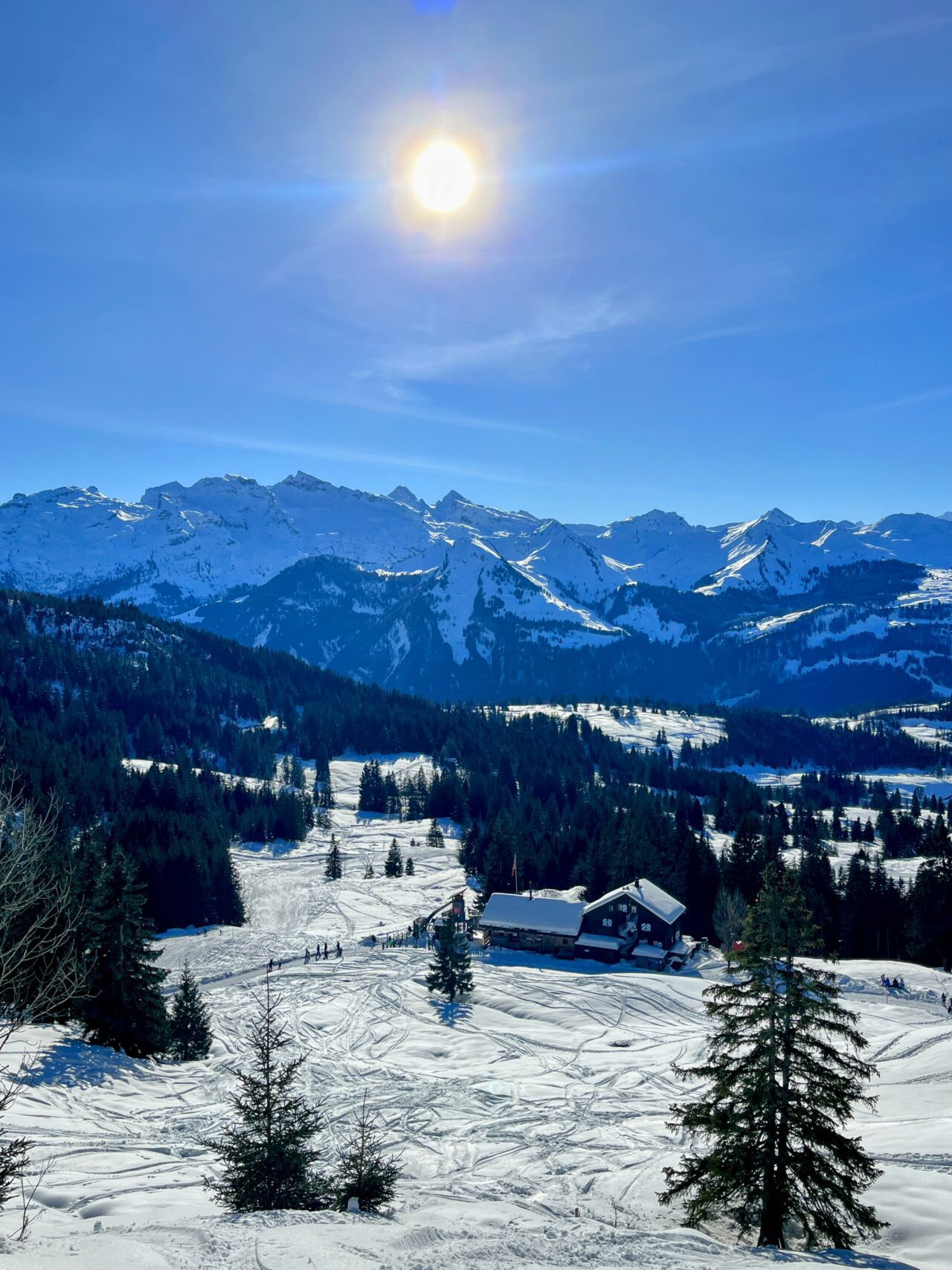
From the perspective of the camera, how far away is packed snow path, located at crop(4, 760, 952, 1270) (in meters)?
17.0

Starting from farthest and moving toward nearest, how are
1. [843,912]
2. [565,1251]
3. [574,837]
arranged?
[574,837], [843,912], [565,1251]

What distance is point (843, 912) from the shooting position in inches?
3041

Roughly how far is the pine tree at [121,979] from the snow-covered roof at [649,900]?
42003mm

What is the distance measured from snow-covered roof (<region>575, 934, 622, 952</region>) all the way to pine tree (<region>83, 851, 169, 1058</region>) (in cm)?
4006

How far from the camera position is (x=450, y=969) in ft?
178

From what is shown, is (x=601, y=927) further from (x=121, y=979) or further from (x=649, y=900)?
(x=121, y=979)

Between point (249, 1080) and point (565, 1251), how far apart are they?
9.15 metres

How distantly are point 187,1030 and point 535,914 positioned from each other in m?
37.0

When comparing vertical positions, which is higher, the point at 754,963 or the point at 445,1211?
the point at 754,963

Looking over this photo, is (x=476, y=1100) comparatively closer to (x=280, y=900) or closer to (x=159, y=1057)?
(x=159, y=1057)

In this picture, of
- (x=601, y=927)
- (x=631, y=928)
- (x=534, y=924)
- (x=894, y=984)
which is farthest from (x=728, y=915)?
(x=894, y=984)

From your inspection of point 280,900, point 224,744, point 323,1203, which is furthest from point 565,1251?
point 224,744

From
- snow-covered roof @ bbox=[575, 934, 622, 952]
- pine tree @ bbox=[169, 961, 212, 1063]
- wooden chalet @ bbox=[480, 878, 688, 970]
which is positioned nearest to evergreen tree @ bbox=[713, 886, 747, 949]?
wooden chalet @ bbox=[480, 878, 688, 970]

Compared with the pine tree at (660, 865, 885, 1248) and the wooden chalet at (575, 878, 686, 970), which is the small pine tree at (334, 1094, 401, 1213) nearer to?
the pine tree at (660, 865, 885, 1248)
